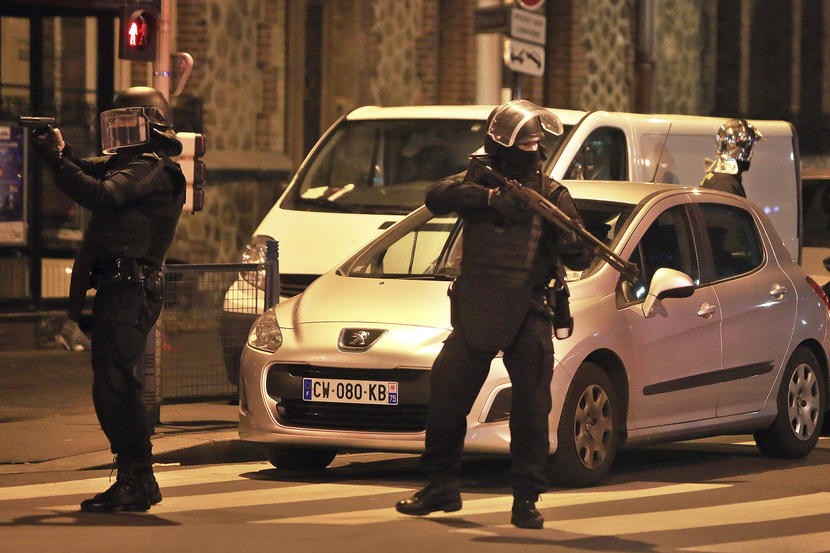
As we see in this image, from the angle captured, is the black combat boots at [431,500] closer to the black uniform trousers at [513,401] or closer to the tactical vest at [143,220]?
the black uniform trousers at [513,401]

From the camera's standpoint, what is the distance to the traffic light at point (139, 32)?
1214 centimetres

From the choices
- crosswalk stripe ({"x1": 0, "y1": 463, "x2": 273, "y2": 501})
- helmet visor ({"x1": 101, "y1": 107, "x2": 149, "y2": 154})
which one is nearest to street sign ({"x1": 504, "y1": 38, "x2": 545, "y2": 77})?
crosswalk stripe ({"x1": 0, "y1": 463, "x2": 273, "y2": 501})

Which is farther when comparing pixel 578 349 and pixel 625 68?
pixel 625 68

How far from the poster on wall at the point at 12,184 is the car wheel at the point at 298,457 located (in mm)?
7928

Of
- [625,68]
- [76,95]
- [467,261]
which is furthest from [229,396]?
[625,68]

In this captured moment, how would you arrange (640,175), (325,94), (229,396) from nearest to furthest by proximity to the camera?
(229,396)
(640,175)
(325,94)

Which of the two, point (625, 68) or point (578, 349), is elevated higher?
point (625, 68)

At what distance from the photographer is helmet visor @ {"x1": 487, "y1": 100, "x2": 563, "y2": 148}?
851cm

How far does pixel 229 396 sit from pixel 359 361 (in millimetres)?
3038

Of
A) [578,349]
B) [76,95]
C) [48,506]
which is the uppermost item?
[76,95]

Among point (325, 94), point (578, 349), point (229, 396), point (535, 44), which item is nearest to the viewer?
point (578, 349)

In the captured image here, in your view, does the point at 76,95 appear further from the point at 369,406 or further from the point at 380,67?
the point at 369,406

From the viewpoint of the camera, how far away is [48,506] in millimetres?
9062

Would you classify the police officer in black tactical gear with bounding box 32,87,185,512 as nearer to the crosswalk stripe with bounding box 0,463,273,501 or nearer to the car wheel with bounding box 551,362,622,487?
the crosswalk stripe with bounding box 0,463,273,501
